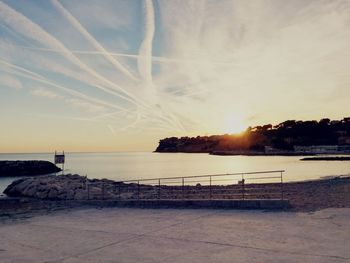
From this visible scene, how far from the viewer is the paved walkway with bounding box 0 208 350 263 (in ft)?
24.2

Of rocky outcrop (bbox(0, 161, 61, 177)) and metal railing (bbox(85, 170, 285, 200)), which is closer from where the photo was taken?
metal railing (bbox(85, 170, 285, 200))

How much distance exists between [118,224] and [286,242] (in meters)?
5.37

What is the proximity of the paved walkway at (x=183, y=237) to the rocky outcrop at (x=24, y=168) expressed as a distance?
86089 millimetres

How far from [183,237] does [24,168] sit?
92.9m

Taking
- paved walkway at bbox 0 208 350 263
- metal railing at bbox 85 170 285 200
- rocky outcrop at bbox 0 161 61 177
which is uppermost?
rocky outcrop at bbox 0 161 61 177

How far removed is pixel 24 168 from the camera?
92.7 m

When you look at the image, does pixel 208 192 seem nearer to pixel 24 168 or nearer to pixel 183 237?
pixel 183 237

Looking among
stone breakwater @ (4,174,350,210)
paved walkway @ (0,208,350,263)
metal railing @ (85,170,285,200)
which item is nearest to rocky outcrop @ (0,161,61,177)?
stone breakwater @ (4,174,350,210)

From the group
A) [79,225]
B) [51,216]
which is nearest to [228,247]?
[79,225]

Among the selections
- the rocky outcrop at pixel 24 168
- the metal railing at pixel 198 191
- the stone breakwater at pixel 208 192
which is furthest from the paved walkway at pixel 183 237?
the rocky outcrop at pixel 24 168

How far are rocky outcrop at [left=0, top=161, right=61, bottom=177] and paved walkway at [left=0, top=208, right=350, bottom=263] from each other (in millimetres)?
86089

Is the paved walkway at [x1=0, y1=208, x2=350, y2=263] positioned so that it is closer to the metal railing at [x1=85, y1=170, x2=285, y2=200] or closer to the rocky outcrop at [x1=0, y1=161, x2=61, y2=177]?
the metal railing at [x1=85, y1=170, x2=285, y2=200]

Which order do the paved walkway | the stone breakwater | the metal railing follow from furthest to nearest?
the stone breakwater
the metal railing
the paved walkway

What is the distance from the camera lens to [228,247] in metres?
7.91
